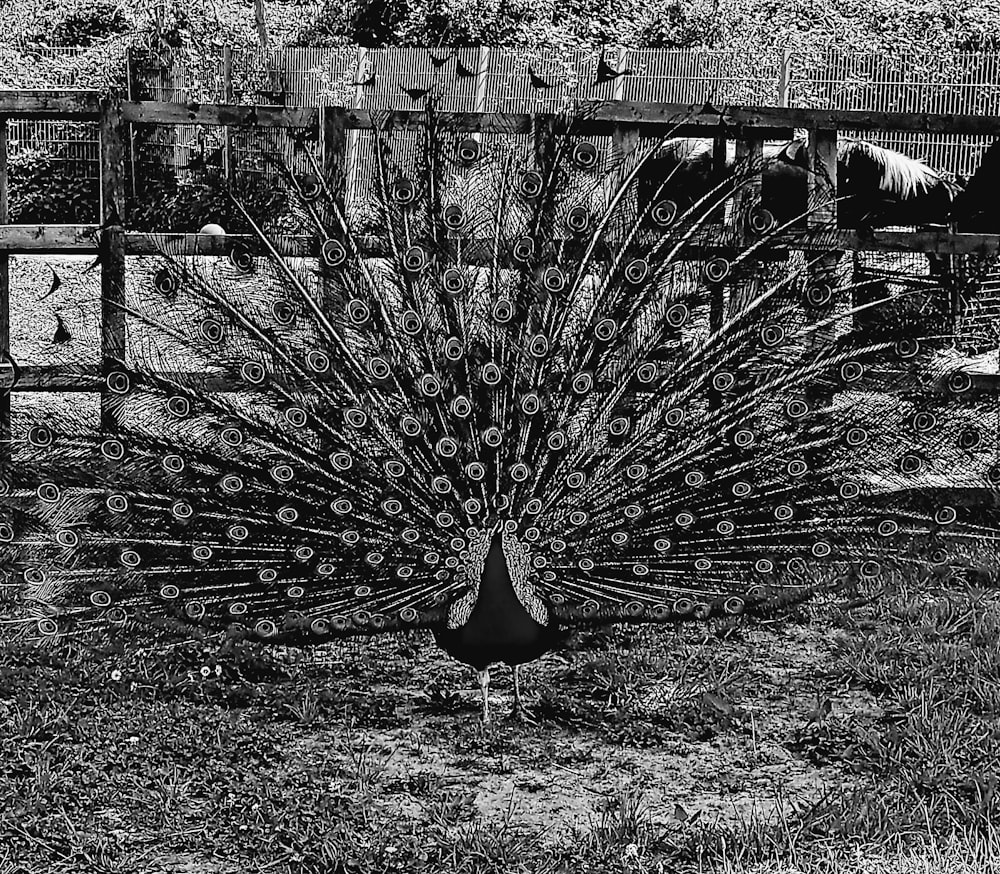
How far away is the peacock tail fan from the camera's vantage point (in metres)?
3.62

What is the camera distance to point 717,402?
3.81 m

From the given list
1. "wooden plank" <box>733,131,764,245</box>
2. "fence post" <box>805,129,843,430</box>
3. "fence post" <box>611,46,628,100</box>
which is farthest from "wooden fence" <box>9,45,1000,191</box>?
"wooden plank" <box>733,131,764,245</box>

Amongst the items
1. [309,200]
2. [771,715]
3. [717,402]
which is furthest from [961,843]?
[309,200]

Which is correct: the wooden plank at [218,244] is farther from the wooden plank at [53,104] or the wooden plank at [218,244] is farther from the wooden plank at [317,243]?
the wooden plank at [53,104]

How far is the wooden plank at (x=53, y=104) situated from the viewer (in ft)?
16.3

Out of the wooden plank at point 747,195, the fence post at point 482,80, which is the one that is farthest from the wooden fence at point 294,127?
the fence post at point 482,80

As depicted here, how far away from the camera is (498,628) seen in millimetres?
3428

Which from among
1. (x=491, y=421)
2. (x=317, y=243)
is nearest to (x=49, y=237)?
(x=317, y=243)

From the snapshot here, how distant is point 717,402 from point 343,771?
1523 millimetres

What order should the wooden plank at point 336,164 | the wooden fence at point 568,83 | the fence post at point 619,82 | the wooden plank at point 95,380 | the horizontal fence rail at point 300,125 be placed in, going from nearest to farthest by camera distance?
the wooden plank at point 95,380 → the wooden plank at point 336,164 → the horizontal fence rail at point 300,125 → the wooden fence at point 568,83 → the fence post at point 619,82

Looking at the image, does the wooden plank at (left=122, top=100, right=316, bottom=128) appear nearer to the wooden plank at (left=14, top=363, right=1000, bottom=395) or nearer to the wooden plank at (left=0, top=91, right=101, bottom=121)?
the wooden plank at (left=0, top=91, right=101, bottom=121)

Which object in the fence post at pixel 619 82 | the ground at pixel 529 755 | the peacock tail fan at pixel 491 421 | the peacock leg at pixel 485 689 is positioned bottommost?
the ground at pixel 529 755

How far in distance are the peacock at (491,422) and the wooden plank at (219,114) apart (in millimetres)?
976

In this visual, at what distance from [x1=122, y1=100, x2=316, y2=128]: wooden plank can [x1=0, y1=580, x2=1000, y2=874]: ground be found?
196cm
